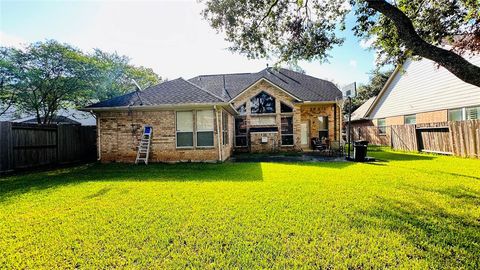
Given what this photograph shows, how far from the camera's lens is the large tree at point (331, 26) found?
801 cm

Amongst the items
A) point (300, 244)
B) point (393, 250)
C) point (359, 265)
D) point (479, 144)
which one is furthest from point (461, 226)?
point (479, 144)

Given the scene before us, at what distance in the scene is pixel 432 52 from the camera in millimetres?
4922

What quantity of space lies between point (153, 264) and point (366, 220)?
11.6 feet

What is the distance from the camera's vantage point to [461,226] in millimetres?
3631

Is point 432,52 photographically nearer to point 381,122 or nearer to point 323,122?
point 323,122

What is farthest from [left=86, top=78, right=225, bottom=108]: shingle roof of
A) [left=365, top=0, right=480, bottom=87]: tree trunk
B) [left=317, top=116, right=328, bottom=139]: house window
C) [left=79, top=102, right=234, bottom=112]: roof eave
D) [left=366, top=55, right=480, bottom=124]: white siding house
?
[left=317, top=116, right=328, bottom=139]: house window

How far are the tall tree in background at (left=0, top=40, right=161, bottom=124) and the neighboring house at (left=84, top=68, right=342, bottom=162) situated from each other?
8.92 m

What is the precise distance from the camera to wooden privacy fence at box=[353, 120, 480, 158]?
1102 cm

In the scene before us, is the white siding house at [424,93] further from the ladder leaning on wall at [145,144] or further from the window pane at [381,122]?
the ladder leaning on wall at [145,144]

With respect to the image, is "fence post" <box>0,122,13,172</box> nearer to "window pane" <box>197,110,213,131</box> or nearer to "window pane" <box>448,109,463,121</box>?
"window pane" <box>197,110,213,131</box>

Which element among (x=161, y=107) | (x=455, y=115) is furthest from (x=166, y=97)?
(x=455, y=115)

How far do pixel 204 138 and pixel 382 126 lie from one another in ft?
61.6

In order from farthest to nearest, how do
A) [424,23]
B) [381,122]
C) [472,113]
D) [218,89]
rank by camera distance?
[381,122] < [218,89] < [472,113] < [424,23]

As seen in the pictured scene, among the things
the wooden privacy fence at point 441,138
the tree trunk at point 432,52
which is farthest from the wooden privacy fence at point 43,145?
the wooden privacy fence at point 441,138
